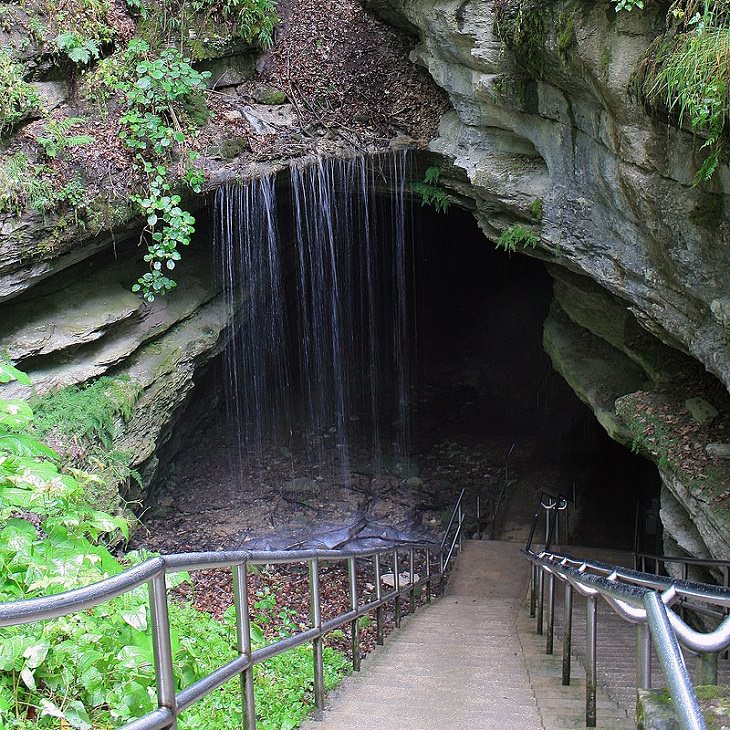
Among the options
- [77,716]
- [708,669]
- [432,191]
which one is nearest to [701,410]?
[432,191]

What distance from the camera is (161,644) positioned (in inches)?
71.5

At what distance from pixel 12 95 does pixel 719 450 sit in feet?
27.0

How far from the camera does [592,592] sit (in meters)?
3.29

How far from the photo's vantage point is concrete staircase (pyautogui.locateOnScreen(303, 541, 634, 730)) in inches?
128

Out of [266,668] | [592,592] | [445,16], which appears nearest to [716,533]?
[592,592]

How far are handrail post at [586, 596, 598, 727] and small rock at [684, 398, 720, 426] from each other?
4.50 meters

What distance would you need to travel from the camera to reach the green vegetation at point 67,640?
2002 millimetres

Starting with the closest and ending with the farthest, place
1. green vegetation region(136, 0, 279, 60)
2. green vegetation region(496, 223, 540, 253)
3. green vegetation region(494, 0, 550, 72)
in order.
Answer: green vegetation region(494, 0, 550, 72) < green vegetation region(496, 223, 540, 253) < green vegetation region(136, 0, 279, 60)

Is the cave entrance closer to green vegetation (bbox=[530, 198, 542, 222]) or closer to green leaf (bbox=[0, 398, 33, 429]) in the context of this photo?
green vegetation (bbox=[530, 198, 542, 222])

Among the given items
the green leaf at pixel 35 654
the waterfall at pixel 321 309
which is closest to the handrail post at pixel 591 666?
the green leaf at pixel 35 654

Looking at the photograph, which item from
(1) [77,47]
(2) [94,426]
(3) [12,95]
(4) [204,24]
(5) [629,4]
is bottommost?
(2) [94,426]

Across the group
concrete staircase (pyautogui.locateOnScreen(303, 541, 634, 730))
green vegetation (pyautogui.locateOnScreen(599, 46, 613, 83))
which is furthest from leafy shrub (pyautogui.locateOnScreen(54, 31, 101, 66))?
concrete staircase (pyautogui.locateOnScreen(303, 541, 634, 730))

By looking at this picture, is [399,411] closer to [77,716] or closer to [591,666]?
[591,666]

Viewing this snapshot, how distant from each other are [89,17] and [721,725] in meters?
9.56
